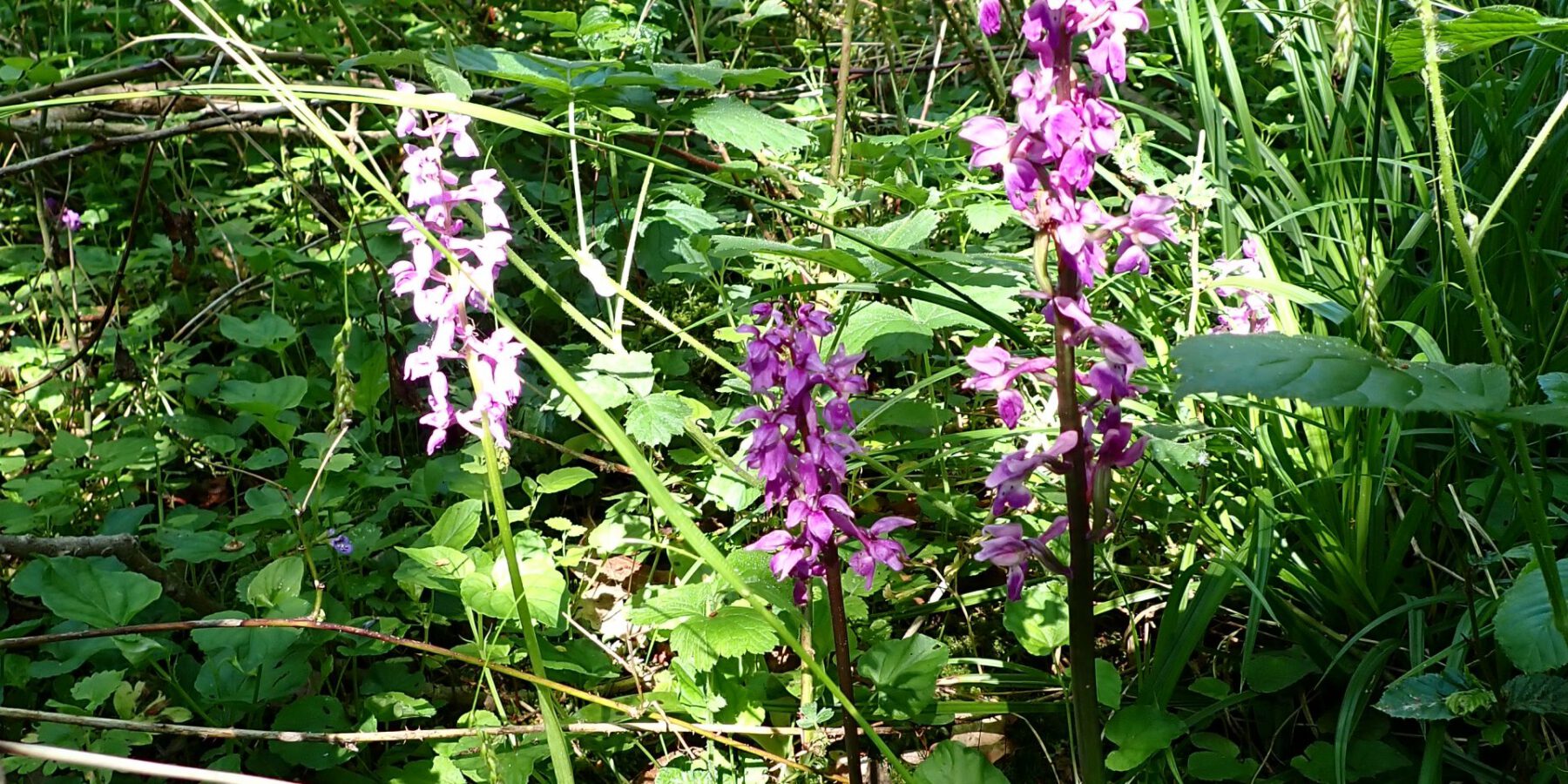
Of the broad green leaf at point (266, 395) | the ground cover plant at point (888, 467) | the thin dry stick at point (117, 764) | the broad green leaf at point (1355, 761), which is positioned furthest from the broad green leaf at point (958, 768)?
the broad green leaf at point (266, 395)

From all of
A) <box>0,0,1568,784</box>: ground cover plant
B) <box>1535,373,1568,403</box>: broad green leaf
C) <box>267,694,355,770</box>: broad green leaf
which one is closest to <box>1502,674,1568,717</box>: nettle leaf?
<box>0,0,1568,784</box>: ground cover plant

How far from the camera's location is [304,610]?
6.03ft

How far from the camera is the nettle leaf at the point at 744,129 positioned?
6.50 ft

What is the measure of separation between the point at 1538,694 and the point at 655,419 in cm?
135

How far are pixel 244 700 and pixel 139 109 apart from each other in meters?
2.46

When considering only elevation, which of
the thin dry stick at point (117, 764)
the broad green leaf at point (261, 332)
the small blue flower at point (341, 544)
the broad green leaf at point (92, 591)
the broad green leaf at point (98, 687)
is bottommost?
the broad green leaf at point (98, 687)

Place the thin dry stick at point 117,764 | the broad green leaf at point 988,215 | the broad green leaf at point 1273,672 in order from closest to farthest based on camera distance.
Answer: the thin dry stick at point 117,764, the broad green leaf at point 1273,672, the broad green leaf at point 988,215

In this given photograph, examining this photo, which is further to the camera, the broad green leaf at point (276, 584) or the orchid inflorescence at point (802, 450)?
the broad green leaf at point (276, 584)

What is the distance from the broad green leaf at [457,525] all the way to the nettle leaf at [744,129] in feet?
2.65

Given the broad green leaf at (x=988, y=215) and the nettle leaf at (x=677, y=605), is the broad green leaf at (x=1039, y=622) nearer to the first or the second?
the nettle leaf at (x=677, y=605)

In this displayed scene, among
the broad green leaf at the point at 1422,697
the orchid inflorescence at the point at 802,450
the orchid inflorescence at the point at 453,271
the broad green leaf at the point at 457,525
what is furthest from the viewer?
the broad green leaf at the point at 457,525

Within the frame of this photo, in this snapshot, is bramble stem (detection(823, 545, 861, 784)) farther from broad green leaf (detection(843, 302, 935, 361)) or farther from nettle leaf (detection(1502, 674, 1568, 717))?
nettle leaf (detection(1502, 674, 1568, 717))

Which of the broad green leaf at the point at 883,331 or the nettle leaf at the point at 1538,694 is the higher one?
the broad green leaf at the point at 883,331

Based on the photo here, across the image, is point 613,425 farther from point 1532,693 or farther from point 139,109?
point 139,109
